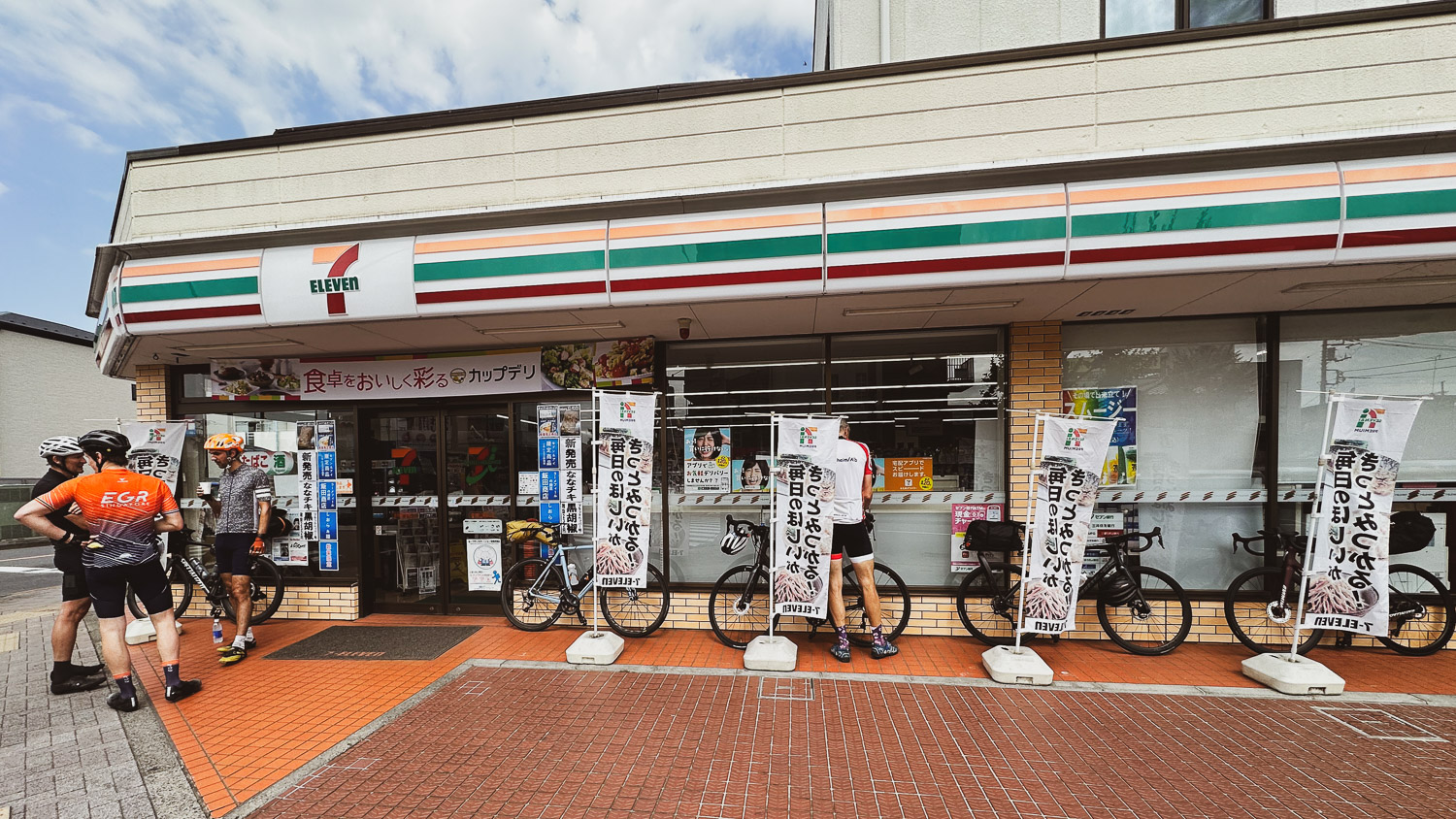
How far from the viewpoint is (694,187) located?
4.96 meters

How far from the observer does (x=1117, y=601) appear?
16.2 feet

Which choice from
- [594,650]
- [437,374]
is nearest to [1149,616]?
[594,650]

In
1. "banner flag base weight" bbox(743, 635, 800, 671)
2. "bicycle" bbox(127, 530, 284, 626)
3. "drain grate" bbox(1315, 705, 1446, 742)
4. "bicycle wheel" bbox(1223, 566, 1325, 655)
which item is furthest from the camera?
→ "bicycle" bbox(127, 530, 284, 626)

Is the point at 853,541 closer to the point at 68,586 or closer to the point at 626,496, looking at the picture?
the point at 626,496

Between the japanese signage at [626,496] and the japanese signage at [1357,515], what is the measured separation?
18.3ft

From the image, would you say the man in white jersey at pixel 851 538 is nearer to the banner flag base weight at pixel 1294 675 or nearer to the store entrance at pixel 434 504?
the banner flag base weight at pixel 1294 675

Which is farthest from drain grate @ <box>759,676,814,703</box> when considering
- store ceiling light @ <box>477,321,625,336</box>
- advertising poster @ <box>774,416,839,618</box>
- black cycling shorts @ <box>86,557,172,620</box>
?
black cycling shorts @ <box>86,557,172,620</box>

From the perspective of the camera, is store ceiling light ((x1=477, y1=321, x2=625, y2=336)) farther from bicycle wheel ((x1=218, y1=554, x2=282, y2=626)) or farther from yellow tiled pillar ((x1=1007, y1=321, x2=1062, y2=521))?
yellow tiled pillar ((x1=1007, y1=321, x2=1062, y2=521))

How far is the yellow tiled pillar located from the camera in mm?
5215

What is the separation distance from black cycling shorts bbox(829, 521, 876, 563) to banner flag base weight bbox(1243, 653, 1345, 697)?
3129mm

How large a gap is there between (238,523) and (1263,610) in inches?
383

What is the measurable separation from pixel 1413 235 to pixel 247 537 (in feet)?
32.3

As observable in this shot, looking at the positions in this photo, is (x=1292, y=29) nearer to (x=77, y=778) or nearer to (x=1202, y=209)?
(x=1202, y=209)

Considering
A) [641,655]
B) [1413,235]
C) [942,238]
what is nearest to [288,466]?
[641,655]
